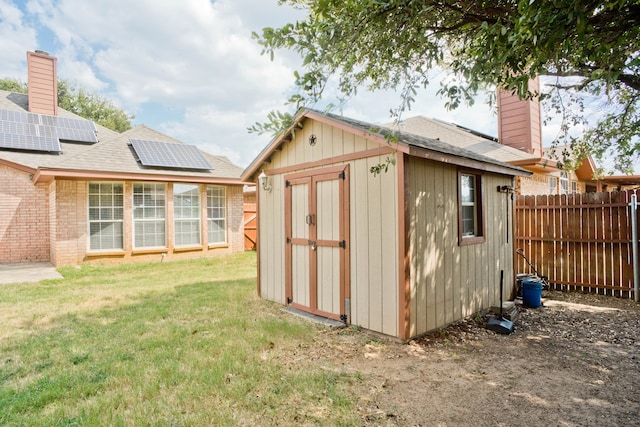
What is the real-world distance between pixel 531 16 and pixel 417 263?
3.02 meters

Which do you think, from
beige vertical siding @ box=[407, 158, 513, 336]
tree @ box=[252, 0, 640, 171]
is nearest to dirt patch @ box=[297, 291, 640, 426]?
beige vertical siding @ box=[407, 158, 513, 336]

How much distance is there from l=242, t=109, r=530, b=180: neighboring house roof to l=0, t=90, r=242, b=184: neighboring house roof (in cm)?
513

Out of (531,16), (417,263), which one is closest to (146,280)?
(417,263)

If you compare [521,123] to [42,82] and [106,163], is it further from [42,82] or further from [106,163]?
[42,82]

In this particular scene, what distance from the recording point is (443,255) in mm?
4973

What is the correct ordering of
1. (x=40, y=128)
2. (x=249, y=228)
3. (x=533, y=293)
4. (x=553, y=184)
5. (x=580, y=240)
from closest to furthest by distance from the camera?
(x=533, y=293) → (x=580, y=240) → (x=40, y=128) → (x=553, y=184) → (x=249, y=228)

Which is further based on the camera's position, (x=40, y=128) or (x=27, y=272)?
(x=40, y=128)

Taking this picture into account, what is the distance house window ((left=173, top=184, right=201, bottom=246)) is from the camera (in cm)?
1137

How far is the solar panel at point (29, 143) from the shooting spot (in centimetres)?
1082

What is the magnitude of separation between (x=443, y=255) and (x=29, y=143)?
1298 centimetres

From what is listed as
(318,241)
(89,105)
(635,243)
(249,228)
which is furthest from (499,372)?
(89,105)

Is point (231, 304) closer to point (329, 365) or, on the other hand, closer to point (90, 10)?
point (329, 365)

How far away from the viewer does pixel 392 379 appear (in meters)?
3.46

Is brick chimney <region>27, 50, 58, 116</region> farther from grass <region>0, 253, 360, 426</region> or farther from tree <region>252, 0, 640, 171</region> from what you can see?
tree <region>252, 0, 640, 171</region>
